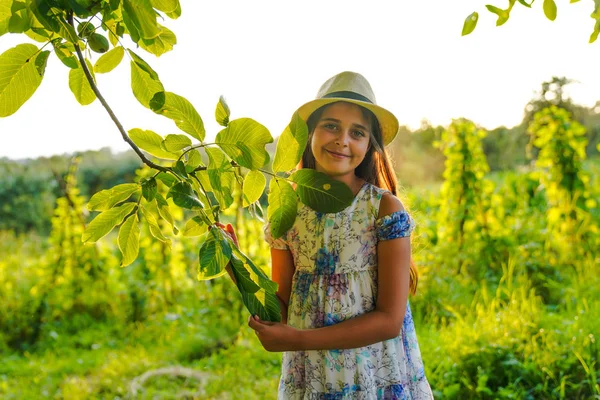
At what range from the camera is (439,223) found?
4.21 metres

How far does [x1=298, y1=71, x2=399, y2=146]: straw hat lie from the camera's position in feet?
4.33

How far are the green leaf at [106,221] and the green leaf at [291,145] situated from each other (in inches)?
9.1

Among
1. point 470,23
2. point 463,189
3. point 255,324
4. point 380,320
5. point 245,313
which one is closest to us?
point 470,23

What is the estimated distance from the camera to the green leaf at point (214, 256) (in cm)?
66

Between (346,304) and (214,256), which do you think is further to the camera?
(346,304)

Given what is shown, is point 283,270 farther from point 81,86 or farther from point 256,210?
point 81,86

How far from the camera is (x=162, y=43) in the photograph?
0.75 metres

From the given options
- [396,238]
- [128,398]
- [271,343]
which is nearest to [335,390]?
[271,343]

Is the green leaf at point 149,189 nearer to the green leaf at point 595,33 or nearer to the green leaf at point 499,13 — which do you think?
the green leaf at point 499,13

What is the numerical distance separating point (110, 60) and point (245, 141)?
242 mm

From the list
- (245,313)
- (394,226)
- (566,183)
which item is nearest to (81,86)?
(394,226)

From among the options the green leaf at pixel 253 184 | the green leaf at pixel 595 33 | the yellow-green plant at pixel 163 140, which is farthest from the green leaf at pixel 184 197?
the green leaf at pixel 595 33

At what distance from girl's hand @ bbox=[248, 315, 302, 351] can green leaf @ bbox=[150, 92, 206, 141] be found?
18.3 inches

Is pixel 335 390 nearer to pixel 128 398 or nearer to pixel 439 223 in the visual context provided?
pixel 128 398
